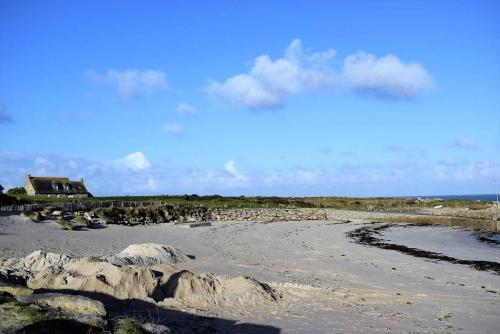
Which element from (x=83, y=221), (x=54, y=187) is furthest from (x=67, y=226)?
(x=54, y=187)

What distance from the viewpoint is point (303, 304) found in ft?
35.4

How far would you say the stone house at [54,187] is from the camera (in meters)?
60.7

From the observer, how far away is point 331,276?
15039 millimetres

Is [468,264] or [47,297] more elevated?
[47,297]

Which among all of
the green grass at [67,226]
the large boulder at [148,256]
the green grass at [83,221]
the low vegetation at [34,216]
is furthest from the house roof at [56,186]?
the large boulder at [148,256]

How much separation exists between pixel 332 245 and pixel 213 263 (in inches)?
434

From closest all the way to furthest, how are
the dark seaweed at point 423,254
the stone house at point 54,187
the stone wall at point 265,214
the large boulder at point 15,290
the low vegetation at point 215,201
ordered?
the large boulder at point 15,290
the dark seaweed at point 423,254
the stone wall at point 265,214
the low vegetation at point 215,201
the stone house at point 54,187

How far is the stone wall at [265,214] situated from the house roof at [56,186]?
25958mm

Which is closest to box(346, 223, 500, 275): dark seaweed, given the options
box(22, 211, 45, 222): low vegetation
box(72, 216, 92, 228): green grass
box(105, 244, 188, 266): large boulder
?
box(105, 244, 188, 266): large boulder

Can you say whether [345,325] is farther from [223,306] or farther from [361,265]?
[361,265]

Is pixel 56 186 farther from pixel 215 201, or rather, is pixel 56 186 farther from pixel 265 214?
pixel 265 214

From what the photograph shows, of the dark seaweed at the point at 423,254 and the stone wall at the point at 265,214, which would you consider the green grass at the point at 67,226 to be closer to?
the dark seaweed at the point at 423,254

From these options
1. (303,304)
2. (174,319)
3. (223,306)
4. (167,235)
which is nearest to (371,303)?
(303,304)

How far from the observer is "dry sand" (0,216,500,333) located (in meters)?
9.80
